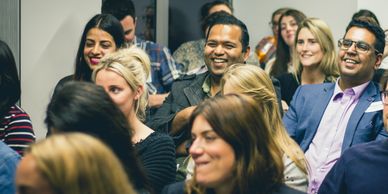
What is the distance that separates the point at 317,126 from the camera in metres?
3.59

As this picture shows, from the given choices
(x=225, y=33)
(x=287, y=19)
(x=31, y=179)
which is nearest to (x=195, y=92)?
(x=225, y=33)

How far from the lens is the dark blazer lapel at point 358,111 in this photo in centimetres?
346

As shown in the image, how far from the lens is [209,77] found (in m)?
3.80

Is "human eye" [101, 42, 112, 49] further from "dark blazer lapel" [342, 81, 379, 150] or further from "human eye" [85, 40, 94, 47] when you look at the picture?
"dark blazer lapel" [342, 81, 379, 150]

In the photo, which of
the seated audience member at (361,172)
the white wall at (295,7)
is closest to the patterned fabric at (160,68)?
the white wall at (295,7)

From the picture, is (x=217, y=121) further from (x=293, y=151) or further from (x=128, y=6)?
(x=128, y=6)

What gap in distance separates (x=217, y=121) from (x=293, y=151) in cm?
72

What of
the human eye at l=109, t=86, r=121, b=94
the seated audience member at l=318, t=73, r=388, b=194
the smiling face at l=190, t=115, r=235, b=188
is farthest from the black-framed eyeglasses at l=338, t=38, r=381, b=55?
the smiling face at l=190, t=115, r=235, b=188

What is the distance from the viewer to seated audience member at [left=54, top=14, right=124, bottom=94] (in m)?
3.94

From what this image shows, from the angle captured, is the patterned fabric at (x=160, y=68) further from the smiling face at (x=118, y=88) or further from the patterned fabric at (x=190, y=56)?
the smiling face at (x=118, y=88)

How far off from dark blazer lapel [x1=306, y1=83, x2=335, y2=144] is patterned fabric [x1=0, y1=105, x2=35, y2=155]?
134cm

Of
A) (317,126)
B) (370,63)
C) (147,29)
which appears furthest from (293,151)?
(147,29)

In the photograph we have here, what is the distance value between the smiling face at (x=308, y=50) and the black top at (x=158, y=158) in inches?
Answer: 67.0

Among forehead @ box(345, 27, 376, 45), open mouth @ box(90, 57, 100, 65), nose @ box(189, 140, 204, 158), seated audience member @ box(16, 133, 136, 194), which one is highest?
forehead @ box(345, 27, 376, 45)
